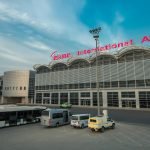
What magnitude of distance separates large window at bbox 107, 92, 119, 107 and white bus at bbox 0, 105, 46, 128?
37.6 metres

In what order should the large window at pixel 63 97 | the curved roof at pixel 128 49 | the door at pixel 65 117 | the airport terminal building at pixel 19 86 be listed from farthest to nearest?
the airport terminal building at pixel 19 86, the large window at pixel 63 97, the curved roof at pixel 128 49, the door at pixel 65 117

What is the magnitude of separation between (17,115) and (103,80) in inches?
1741

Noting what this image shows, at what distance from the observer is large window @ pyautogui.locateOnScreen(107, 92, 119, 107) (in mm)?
61487

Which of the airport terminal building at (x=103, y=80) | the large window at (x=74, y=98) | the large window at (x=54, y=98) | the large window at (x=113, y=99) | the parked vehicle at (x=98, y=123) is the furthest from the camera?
the large window at (x=54, y=98)

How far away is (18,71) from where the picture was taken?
93125 millimetres

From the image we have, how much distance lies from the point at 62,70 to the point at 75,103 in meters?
16.9

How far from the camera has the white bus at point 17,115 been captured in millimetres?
25109

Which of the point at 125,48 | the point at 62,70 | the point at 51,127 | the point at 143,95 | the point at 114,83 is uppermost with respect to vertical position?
the point at 125,48

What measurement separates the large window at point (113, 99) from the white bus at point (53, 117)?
36.8 meters

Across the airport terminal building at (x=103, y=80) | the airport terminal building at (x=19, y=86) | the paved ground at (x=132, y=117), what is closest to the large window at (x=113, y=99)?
the airport terminal building at (x=103, y=80)

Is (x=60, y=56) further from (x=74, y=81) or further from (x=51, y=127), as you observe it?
(x=51, y=127)

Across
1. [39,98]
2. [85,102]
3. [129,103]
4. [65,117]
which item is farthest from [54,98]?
[65,117]

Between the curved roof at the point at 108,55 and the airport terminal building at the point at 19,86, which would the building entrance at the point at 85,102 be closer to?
the curved roof at the point at 108,55

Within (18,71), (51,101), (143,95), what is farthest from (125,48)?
(18,71)
